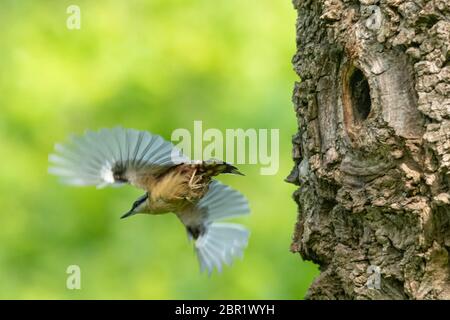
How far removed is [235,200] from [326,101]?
73cm

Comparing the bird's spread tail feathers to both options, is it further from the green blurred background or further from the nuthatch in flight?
the green blurred background

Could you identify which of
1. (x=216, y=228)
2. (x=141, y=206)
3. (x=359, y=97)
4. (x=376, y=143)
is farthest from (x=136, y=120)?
(x=376, y=143)

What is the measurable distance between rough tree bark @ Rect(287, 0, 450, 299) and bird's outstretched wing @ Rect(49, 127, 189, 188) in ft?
1.59

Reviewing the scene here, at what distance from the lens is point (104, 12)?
181 inches

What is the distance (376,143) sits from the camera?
8.50 feet

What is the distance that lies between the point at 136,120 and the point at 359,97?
1836 mm

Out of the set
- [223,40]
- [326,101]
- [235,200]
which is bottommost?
[235,200]

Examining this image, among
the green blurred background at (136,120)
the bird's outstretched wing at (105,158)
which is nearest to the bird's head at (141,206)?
the bird's outstretched wing at (105,158)

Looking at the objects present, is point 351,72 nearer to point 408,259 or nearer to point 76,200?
point 408,259

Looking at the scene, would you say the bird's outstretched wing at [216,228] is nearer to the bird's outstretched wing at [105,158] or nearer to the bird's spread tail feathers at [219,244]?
the bird's spread tail feathers at [219,244]

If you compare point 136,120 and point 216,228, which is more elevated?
point 136,120

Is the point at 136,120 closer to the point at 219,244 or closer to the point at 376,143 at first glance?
the point at 219,244

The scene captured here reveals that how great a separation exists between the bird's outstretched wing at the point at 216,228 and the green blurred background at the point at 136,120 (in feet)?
2.43

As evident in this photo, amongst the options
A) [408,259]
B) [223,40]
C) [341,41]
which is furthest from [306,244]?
[223,40]
